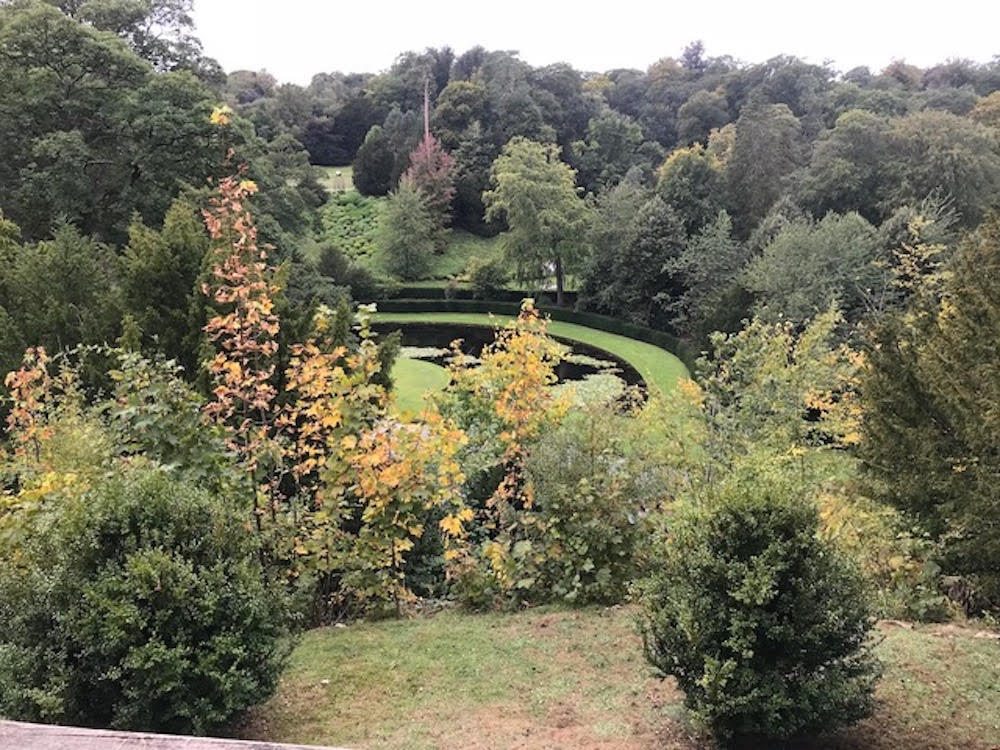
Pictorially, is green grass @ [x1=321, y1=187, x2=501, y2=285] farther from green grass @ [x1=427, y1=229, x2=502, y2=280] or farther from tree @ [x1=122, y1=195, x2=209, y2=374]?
tree @ [x1=122, y1=195, x2=209, y2=374]

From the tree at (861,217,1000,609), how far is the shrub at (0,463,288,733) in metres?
4.85

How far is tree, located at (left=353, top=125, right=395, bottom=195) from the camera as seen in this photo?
4950 cm

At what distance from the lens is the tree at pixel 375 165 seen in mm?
49500

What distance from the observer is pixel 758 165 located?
34188 millimetres

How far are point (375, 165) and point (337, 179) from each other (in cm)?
596

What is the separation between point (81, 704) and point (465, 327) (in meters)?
31.3

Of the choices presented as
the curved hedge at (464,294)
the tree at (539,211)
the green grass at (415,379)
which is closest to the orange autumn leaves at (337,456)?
the green grass at (415,379)

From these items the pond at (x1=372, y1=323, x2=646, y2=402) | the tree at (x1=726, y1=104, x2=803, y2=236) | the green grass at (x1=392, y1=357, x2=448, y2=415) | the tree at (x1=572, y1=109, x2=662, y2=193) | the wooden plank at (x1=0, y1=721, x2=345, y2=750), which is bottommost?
the green grass at (x1=392, y1=357, x2=448, y2=415)

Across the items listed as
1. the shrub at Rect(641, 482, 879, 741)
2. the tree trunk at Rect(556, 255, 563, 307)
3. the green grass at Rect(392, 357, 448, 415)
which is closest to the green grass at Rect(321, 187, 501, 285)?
the tree trunk at Rect(556, 255, 563, 307)

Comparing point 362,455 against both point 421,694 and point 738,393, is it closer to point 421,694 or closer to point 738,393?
point 421,694

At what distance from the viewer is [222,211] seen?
211 inches

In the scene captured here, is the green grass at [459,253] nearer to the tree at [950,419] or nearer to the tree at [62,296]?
the tree at [62,296]

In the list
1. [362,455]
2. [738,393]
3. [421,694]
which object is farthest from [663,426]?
[421,694]

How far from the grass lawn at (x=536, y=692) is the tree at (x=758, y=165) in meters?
31.9
